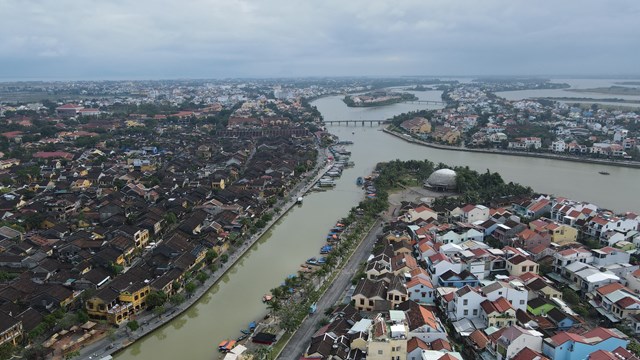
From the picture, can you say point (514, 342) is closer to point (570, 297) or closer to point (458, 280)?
point (458, 280)

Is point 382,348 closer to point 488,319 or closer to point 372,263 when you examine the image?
point 488,319

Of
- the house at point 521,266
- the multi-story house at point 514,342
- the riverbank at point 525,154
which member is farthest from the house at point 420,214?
the riverbank at point 525,154

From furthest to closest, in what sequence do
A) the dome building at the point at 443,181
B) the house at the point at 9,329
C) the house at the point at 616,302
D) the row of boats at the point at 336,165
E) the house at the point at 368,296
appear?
1. the row of boats at the point at 336,165
2. the dome building at the point at 443,181
3. the house at the point at 368,296
4. the house at the point at 616,302
5. the house at the point at 9,329

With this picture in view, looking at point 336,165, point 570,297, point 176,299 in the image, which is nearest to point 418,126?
point 336,165

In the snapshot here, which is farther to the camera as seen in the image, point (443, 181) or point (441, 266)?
point (443, 181)

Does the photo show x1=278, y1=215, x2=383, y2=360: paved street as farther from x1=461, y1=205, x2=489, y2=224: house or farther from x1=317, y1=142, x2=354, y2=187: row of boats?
x1=317, y1=142, x2=354, y2=187: row of boats

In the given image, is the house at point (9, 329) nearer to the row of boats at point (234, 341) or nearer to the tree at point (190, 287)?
the tree at point (190, 287)
